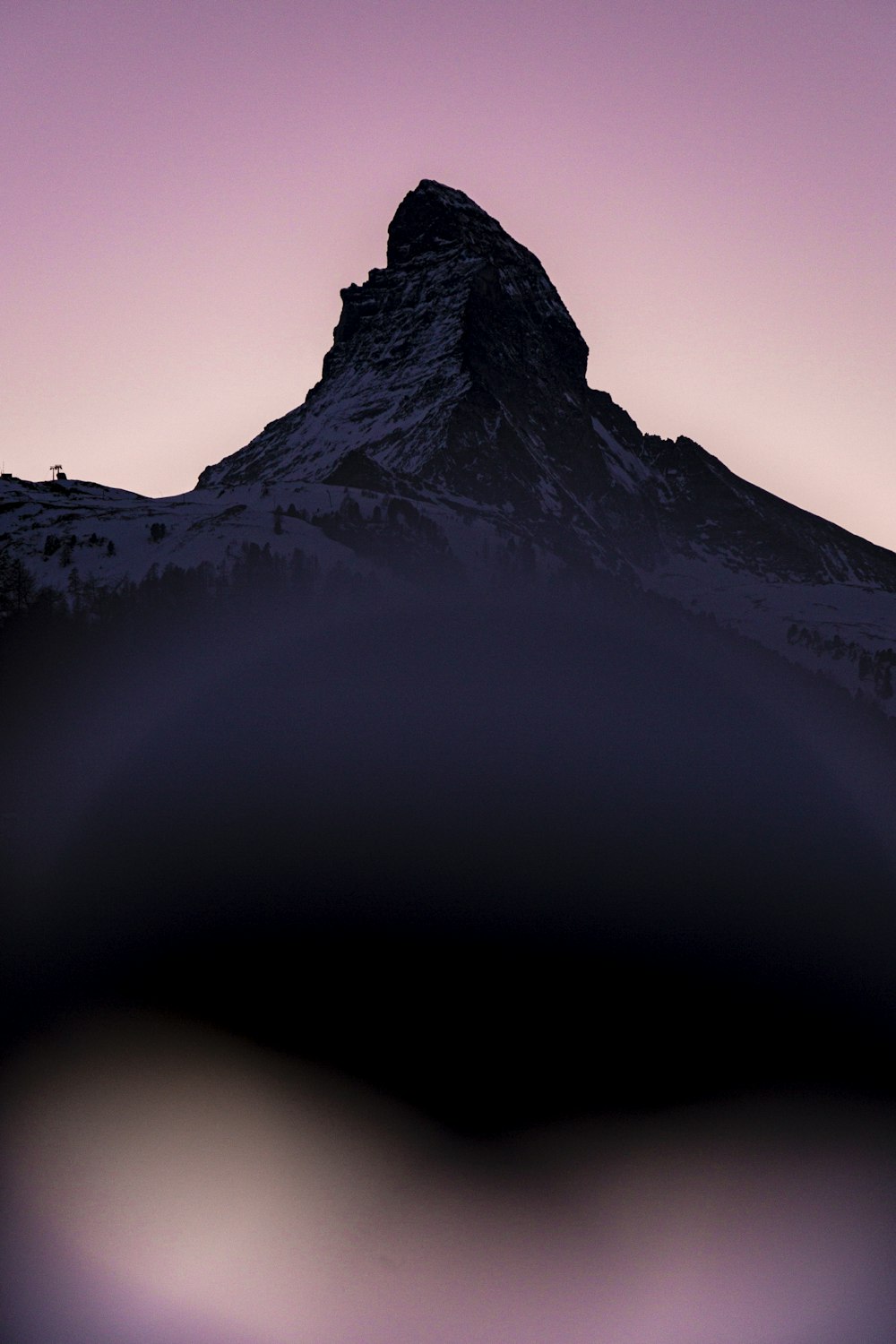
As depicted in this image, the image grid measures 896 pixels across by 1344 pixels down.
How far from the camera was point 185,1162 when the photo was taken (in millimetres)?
123500

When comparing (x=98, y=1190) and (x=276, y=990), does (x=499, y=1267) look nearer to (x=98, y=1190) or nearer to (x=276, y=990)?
(x=98, y=1190)

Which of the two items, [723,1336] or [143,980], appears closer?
[723,1336]

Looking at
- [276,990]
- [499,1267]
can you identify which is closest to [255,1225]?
[499,1267]

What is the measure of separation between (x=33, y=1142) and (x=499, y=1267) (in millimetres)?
45201

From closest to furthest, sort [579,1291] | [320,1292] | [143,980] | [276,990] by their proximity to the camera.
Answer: [320,1292]
[579,1291]
[143,980]
[276,990]

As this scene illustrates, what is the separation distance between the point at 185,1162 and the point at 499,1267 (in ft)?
100

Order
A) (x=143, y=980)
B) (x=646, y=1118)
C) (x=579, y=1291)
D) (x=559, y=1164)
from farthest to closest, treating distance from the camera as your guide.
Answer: (x=143, y=980)
(x=646, y=1118)
(x=559, y=1164)
(x=579, y=1291)

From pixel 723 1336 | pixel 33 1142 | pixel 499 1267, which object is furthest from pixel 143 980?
pixel 723 1336

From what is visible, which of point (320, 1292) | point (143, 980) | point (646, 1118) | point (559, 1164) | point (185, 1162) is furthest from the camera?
point (143, 980)

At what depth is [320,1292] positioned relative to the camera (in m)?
106

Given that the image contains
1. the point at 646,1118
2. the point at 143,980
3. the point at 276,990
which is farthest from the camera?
the point at 276,990

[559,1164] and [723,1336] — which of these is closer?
[723,1336]

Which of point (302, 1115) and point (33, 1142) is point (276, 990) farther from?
point (33, 1142)

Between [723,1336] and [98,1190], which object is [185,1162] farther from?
[723,1336]
